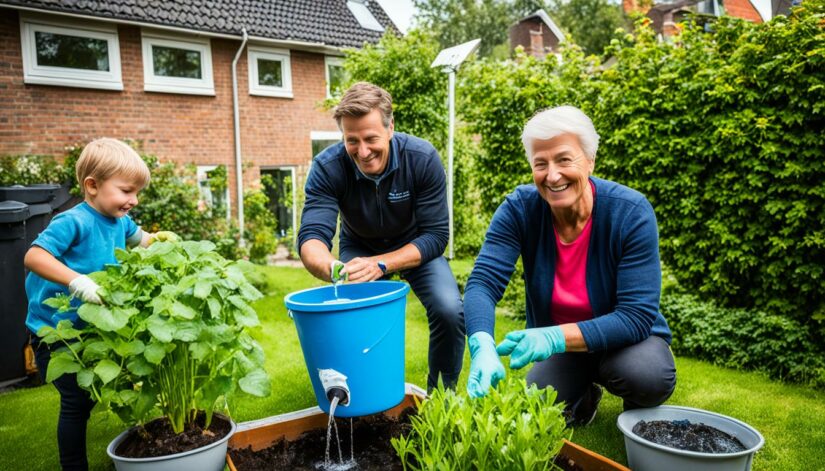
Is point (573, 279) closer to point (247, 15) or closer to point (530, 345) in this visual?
point (530, 345)

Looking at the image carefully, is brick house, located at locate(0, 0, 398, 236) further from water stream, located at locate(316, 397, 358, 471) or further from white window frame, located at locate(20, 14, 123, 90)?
water stream, located at locate(316, 397, 358, 471)

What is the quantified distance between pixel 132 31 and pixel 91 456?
6.98 m

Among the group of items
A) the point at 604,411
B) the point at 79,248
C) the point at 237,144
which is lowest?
the point at 604,411

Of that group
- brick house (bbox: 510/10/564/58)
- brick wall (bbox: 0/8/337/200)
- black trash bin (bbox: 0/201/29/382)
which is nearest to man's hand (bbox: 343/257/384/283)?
black trash bin (bbox: 0/201/29/382)

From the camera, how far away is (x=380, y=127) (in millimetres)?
2363

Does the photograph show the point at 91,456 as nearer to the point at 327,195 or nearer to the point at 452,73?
the point at 327,195

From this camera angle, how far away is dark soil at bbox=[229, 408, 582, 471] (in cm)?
186

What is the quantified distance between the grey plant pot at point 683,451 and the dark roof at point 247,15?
6.63m

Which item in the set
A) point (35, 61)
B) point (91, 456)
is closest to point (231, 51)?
point (35, 61)

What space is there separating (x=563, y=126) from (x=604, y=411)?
1.46m

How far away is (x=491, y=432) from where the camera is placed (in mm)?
1351

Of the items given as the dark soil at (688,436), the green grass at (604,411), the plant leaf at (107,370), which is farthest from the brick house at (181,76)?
the dark soil at (688,436)

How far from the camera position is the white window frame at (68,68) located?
6.79 m

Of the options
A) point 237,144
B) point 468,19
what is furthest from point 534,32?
point 468,19
